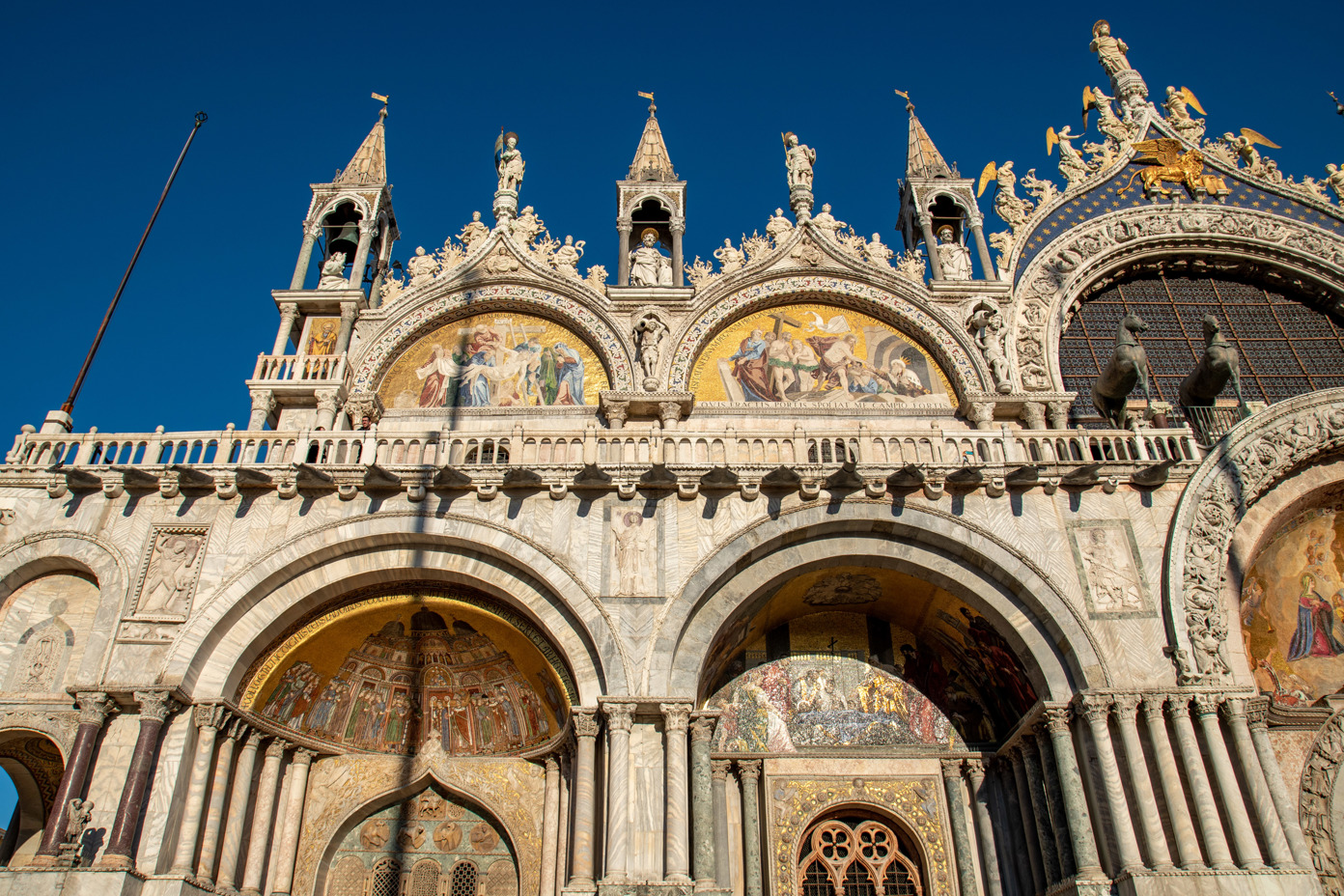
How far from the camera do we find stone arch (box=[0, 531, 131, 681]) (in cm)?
1224

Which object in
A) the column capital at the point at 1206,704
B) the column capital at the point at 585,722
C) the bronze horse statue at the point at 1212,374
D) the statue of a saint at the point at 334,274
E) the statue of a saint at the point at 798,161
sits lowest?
the column capital at the point at 585,722

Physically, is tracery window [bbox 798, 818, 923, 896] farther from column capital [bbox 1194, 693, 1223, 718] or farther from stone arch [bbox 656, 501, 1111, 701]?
column capital [bbox 1194, 693, 1223, 718]

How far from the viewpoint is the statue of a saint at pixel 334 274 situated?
1806cm

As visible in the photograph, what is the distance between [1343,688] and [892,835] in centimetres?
672

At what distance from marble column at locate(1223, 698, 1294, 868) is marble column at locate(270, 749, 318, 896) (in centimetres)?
1215

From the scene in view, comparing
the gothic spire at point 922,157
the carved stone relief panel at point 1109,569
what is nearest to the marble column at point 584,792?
the carved stone relief panel at point 1109,569

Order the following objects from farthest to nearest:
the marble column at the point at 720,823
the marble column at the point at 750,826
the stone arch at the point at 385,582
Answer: the marble column at the point at 750,826 < the marble column at the point at 720,823 < the stone arch at the point at 385,582

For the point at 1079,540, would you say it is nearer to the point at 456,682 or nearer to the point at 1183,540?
the point at 1183,540

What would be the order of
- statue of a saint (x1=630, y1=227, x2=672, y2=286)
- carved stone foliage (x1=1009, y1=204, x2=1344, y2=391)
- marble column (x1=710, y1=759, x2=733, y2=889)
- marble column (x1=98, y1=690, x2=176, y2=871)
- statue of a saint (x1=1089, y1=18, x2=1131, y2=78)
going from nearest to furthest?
marble column (x1=98, y1=690, x2=176, y2=871), marble column (x1=710, y1=759, x2=733, y2=889), statue of a saint (x1=630, y1=227, x2=672, y2=286), carved stone foliage (x1=1009, y1=204, x2=1344, y2=391), statue of a saint (x1=1089, y1=18, x2=1131, y2=78)

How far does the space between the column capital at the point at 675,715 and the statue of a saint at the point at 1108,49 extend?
742 inches

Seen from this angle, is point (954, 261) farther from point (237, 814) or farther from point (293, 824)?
point (237, 814)

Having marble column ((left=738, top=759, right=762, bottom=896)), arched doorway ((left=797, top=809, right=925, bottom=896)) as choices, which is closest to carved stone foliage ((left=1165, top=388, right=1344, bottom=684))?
arched doorway ((left=797, top=809, right=925, bottom=896))

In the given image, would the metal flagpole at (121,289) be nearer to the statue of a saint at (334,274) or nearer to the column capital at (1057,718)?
the statue of a saint at (334,274)

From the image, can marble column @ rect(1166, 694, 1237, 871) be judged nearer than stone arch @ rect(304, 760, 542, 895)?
Yes
